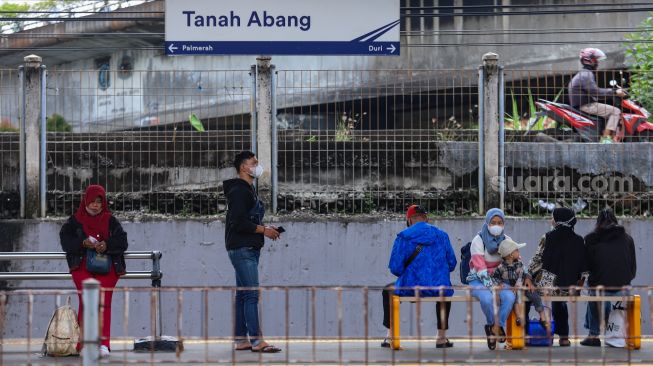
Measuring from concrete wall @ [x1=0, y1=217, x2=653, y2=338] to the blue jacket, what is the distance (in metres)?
2.77

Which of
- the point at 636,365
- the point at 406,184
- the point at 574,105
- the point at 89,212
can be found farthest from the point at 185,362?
the point at 574,105

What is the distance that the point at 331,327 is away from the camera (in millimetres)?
14062

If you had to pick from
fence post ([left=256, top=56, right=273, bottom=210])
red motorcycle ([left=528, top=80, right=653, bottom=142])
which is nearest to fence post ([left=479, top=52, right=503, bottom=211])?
red motorcycle ([left=528, top=80, right=653, bottom=142])

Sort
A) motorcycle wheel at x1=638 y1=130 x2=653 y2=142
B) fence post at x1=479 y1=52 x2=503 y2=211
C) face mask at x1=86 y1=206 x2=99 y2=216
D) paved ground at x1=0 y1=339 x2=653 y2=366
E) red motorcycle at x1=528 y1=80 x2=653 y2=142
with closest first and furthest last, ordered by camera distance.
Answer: paved ground at x1=0 y1=339 x2=653 y2=366, face mask at x1=86 y1=206 x2=99 y2=216, fence post at x1=479 y1=52 x2=503 y2=211, motorcycle wheel at x1=638 y1=130 x2=653 y2=142, red motorcycle at x1=528 y1=80 x2=653 y2=142

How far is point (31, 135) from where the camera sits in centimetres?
1458

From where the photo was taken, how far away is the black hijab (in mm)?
11648

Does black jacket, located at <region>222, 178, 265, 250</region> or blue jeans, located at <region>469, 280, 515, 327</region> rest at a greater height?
black jacket, located at <region>222, 178, 265, 250</region>

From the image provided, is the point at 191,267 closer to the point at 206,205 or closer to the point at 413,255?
the point at 206,205

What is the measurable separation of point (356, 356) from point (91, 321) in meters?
3.48

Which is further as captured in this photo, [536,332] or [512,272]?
[536,332]

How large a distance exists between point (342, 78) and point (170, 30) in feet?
7.41

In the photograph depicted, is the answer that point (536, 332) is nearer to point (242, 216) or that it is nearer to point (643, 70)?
point (242, 216)

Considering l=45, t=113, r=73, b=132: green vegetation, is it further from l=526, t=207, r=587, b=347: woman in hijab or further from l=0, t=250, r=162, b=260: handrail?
l=526, t=207, r=587, b=347: woman in hijab

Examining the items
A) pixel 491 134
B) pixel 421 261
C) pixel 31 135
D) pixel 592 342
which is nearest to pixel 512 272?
pixel 421 261
